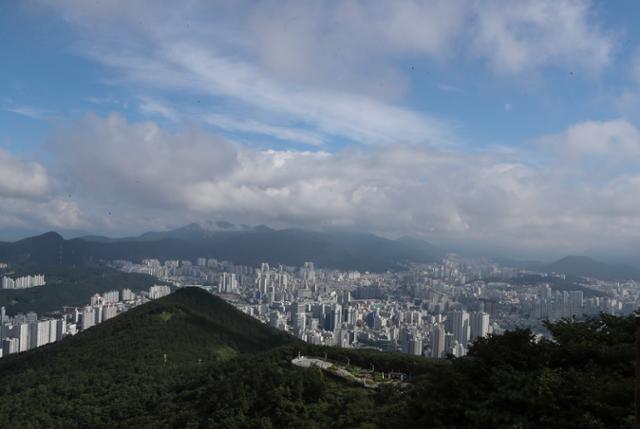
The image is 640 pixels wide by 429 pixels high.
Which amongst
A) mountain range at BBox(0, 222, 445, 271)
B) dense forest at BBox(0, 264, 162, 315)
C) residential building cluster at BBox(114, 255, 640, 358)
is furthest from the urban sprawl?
mountain range at BBox(0, 222, 445, 271)

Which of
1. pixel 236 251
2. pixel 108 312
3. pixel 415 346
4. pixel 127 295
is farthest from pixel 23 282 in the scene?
pixel 236 251

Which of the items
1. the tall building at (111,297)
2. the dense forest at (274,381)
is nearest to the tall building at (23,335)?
the dense forest at (274,381)

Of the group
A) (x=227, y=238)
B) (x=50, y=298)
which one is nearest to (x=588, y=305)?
(x=50, y=298)

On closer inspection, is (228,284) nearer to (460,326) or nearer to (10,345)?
(10,345)

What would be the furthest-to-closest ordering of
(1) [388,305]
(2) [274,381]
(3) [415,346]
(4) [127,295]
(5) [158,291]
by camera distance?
(5) [158,291] → (4) [127,295] → (1) [388,305] → (3) [415,346] → (2) [274,381]

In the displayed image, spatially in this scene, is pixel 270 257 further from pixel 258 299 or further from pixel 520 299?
pixel 520 299

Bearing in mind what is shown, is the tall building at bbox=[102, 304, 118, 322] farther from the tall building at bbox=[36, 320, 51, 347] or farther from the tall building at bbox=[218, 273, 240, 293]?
the tall building at bbox=[218, 273, 240, 293]
